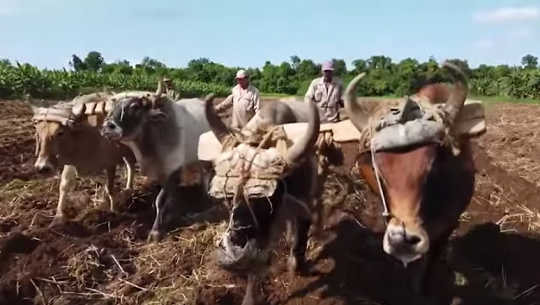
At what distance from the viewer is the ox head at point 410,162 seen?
5.28m

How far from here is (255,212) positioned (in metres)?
6.19

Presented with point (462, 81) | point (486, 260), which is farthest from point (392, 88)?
point (462, 81)

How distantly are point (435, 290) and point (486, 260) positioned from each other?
1199 millimetres

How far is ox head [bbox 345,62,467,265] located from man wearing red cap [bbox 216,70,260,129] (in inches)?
199

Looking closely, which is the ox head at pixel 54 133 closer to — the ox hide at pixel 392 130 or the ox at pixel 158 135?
the ox at pixel 158 135

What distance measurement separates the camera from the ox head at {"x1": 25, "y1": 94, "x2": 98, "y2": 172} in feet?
32.0

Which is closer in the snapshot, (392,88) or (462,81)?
(462,81)

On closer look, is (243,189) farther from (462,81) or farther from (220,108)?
(220,108)

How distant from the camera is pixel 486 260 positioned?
8180mm

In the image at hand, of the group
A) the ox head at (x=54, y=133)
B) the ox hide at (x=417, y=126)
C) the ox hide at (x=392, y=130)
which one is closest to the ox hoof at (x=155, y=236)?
the ox head at (x=54, y=133)

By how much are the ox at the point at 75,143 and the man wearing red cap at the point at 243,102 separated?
1.75m

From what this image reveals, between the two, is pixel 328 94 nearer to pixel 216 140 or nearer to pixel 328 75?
pixel 328 75

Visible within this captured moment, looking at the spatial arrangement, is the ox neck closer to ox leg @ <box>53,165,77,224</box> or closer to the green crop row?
ox leg @ <box>53,165,77,224</box>

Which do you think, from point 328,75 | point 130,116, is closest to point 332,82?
point 328,75
